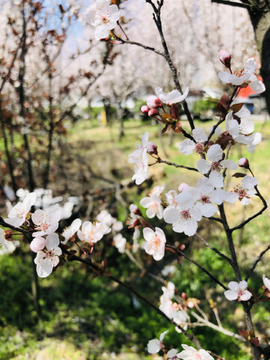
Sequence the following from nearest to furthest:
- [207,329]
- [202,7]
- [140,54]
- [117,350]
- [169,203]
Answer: [169,203]
[207,329]
[117,350]
[202,7]
[140,54]

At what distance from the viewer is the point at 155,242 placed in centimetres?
99

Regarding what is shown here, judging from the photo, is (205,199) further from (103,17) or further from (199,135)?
(103,17)

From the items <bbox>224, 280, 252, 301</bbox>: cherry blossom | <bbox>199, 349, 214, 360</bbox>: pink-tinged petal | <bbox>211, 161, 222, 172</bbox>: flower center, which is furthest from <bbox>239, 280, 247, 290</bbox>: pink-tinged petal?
<bbox>211, 161, 222, 172</bbox>: flower center

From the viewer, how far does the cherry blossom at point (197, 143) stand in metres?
0.79

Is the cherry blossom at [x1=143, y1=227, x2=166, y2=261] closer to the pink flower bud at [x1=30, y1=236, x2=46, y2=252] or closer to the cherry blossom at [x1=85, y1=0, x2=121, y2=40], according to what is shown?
the pink flower bud at [x1=30, y1=236, x2=46, y2=252]

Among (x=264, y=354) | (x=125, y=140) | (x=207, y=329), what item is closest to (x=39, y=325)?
(x=207, y=329)

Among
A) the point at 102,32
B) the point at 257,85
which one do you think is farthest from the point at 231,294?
the point at 102,32

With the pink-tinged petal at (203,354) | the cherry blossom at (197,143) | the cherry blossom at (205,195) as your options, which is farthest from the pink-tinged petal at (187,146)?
the pink-tinged petal at (203,354)

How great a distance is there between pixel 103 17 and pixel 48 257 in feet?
3.12

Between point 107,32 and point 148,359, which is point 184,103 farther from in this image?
point 148,359

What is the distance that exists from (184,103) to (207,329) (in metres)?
2.17

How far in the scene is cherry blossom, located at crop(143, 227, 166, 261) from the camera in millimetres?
951

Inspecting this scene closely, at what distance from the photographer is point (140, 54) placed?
9.72 metres

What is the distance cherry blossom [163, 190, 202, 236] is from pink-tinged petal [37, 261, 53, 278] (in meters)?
0.43
